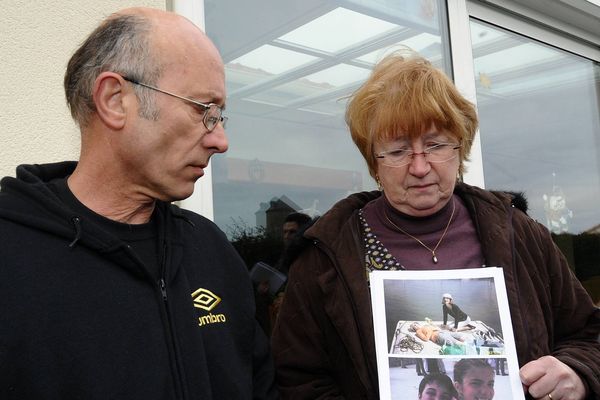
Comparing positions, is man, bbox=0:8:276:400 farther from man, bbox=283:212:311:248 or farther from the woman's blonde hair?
man, bbox=283:212:311:248

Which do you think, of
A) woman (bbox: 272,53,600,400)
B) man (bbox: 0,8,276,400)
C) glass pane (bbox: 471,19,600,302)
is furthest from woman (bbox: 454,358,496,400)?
glass pane (bbox: 471,19,600,302)

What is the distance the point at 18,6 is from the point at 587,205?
4.34 m

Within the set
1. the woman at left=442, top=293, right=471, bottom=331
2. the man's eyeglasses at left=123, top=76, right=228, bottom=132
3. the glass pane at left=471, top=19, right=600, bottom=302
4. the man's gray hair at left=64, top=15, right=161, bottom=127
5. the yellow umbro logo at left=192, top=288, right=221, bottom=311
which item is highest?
the glass pane at left=471, top=19, right=600, bottom=302

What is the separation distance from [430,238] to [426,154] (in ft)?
0.74

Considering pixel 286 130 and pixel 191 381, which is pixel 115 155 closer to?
pixel 191 381

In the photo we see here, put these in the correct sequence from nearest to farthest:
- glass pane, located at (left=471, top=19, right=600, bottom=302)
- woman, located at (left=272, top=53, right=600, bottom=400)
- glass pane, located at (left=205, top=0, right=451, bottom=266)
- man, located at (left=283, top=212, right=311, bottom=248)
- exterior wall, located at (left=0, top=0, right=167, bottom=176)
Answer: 1. woman, located at (left=272, top=53, right=600, bottom=400)
2. exterior wall, located at (left=0, top=0, right=167, bottom=176)
3. glass pane, located at (left=205, top=0, right=451, bottom=266)
4. man, located at (left=283, top=212, right=311, bottom=248)
5. glass pane, located at (left=471, top=19, right=600, bottom=302)

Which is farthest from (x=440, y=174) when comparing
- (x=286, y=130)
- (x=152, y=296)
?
(x=286, y=130)

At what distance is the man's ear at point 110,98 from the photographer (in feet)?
4.19

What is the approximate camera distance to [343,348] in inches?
58.9

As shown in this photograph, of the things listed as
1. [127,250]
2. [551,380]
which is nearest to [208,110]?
[127,250]

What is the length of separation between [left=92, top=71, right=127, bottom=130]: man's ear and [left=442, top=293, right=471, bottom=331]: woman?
0.84 m

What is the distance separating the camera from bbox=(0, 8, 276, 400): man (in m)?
1.10

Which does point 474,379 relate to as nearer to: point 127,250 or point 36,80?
point 127,250

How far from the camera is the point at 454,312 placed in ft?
4.50
